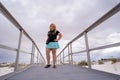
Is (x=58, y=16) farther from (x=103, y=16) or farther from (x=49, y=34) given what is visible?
(x=103, y=16)

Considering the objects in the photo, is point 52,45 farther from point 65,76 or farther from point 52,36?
point 65,76

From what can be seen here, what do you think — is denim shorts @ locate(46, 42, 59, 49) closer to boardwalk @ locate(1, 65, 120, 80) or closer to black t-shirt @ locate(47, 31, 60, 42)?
black t-shirt @ locate(47, 31, 60, 42)

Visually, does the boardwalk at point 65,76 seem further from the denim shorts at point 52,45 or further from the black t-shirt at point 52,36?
the black t-shirt at point 52,36

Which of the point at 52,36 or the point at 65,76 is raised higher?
the point at 52,36

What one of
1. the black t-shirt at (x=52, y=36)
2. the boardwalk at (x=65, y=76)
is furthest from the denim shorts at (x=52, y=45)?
the boardwalk at (x=65, y=76)

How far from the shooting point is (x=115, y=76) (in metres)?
1.36

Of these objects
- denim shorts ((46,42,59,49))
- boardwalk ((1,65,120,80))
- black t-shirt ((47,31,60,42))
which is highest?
black t-shirt ((47,31,60,42))

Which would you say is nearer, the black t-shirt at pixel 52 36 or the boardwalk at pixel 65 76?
the boardwalk at pixel 65 76

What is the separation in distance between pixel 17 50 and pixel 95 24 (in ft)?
4.47

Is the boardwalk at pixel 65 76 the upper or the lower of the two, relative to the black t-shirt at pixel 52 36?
lower

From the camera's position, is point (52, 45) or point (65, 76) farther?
point (52, 45)

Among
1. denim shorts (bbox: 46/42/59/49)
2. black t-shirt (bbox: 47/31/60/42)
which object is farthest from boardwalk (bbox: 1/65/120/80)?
black t-shirt (bbox: 47/31/60/42)

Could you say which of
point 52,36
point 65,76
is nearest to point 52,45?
point 52,36

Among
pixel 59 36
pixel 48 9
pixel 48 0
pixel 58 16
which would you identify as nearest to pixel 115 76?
pixel 59 36
